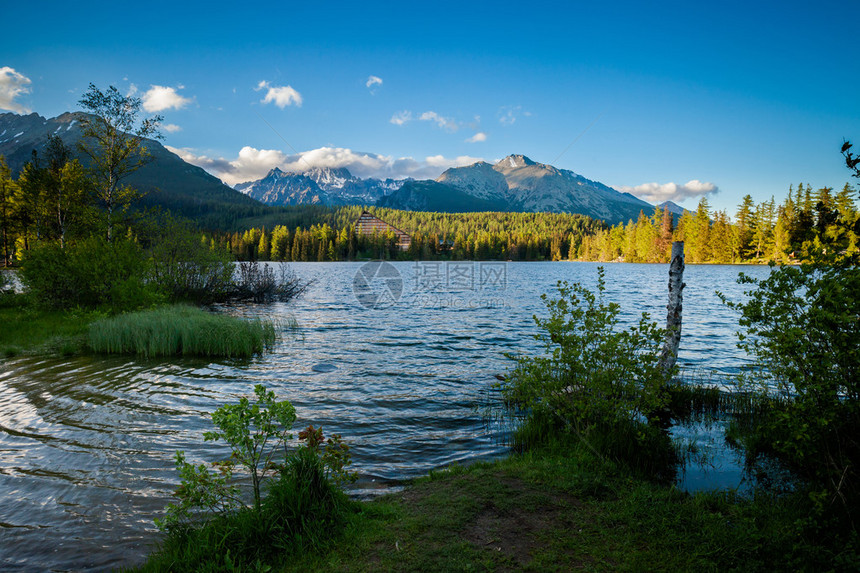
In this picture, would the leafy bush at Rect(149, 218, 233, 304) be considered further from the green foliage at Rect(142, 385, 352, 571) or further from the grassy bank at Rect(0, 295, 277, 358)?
the green foliage at Rect(142, 385, 352, 571)

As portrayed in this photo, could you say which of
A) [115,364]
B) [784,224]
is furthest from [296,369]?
[784,224]

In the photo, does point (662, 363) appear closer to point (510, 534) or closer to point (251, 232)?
point (510, 534)

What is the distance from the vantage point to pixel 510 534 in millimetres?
5160

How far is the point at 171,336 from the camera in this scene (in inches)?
707

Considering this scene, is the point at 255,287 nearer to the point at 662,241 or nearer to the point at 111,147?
the point at 111,147

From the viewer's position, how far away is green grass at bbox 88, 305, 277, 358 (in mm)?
17469

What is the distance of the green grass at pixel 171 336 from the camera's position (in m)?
17.5

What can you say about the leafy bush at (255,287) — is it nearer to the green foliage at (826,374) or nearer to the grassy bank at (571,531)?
the grassy bank at (571,531)

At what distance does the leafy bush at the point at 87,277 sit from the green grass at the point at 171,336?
9.89 feet

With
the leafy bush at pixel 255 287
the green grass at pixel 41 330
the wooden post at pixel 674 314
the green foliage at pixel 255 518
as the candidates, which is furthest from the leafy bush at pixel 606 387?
the leafy bush at pixel 255 287

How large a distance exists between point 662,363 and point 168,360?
18.6 metres

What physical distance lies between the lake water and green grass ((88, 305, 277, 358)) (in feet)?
3.46

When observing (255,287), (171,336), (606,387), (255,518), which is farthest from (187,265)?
(606,387)

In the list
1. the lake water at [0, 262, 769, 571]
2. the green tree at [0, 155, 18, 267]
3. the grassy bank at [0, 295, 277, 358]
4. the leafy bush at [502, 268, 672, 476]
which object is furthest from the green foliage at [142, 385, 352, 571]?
the green tree at [0, 155, 18, 267]
